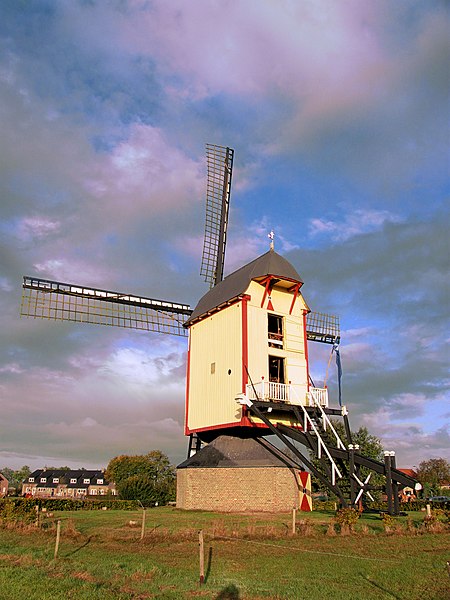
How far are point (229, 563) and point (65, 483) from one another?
101170 millimetres

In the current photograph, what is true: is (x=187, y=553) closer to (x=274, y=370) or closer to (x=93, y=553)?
(x=93, y=553)

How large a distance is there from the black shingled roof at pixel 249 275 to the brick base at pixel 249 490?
9312 mm

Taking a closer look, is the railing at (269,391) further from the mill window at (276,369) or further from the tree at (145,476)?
the tree at (145,476)

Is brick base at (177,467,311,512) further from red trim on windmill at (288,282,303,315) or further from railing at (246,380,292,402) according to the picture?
red trim on windmill at (288,282,303,315)

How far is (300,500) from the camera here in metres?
26.6

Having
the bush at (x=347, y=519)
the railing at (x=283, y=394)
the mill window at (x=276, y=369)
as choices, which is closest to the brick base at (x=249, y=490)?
the railing at (x=283, y=394)

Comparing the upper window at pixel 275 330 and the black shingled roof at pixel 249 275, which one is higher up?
the black shingled roof at pixel 249 275

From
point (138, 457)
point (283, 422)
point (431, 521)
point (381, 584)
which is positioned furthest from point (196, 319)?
point (138, 457)

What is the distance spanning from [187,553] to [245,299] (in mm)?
15994

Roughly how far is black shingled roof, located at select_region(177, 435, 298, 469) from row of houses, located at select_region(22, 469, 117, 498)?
7765 cm

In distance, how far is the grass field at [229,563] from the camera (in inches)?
378

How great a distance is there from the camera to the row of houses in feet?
330

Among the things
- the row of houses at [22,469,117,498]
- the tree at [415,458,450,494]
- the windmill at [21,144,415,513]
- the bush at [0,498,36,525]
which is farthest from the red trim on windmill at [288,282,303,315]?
the row of houses at [22,469,117,498]

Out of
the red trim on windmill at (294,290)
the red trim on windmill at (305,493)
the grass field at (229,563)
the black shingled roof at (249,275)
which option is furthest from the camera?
the red trim on windmill at (294,290)
